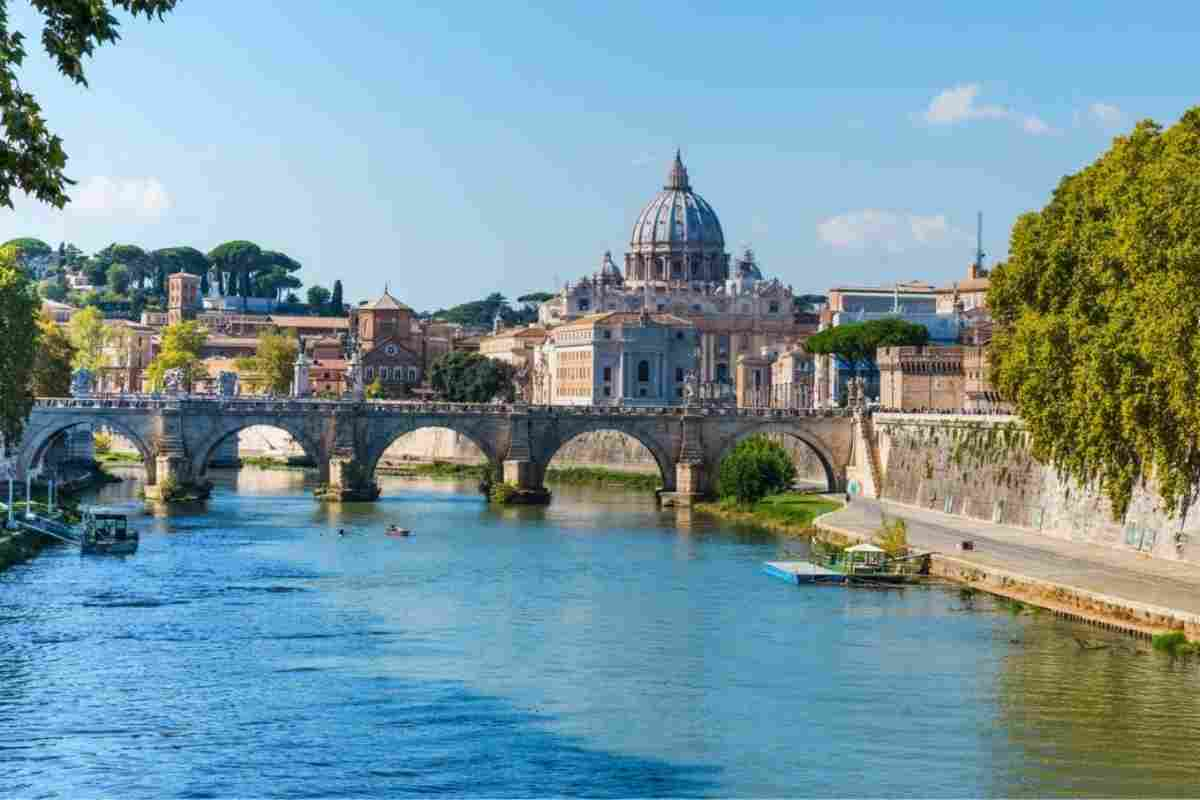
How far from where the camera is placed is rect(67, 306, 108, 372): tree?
137000mm

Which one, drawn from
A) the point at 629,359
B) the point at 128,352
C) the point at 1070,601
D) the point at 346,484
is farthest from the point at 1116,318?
the point at 128,352

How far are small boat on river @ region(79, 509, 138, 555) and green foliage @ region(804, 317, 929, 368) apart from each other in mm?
52118

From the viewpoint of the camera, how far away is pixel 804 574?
4941cm

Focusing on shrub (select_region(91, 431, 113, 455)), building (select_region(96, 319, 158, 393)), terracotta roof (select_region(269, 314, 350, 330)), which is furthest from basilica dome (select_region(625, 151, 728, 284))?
shrub (select_region(91, 431, 113, 455))

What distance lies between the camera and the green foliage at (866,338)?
335 feet

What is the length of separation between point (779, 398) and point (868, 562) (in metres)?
82.8

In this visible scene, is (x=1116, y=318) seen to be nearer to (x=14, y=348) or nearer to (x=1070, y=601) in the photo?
(x=1070, y=601)

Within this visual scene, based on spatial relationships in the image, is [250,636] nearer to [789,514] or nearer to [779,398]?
[789,514]

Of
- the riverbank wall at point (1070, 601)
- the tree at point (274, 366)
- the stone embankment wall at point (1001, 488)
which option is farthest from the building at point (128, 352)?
the riverbank wall at point (1070, 601)

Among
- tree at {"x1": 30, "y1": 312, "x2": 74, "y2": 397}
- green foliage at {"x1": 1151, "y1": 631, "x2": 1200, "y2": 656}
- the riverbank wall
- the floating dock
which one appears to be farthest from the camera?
tree at {"x1": 30, "y1": 312, "x2": 74, "y2": 397}

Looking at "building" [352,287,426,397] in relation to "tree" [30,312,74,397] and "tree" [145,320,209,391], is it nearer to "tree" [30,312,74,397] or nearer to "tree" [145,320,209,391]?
"tree" [145,320,209,391]

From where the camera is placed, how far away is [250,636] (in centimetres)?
3956

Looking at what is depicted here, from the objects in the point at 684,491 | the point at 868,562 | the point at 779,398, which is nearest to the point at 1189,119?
the point at 868,562

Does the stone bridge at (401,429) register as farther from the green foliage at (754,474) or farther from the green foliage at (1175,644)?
the green foliage at (1175,644)
